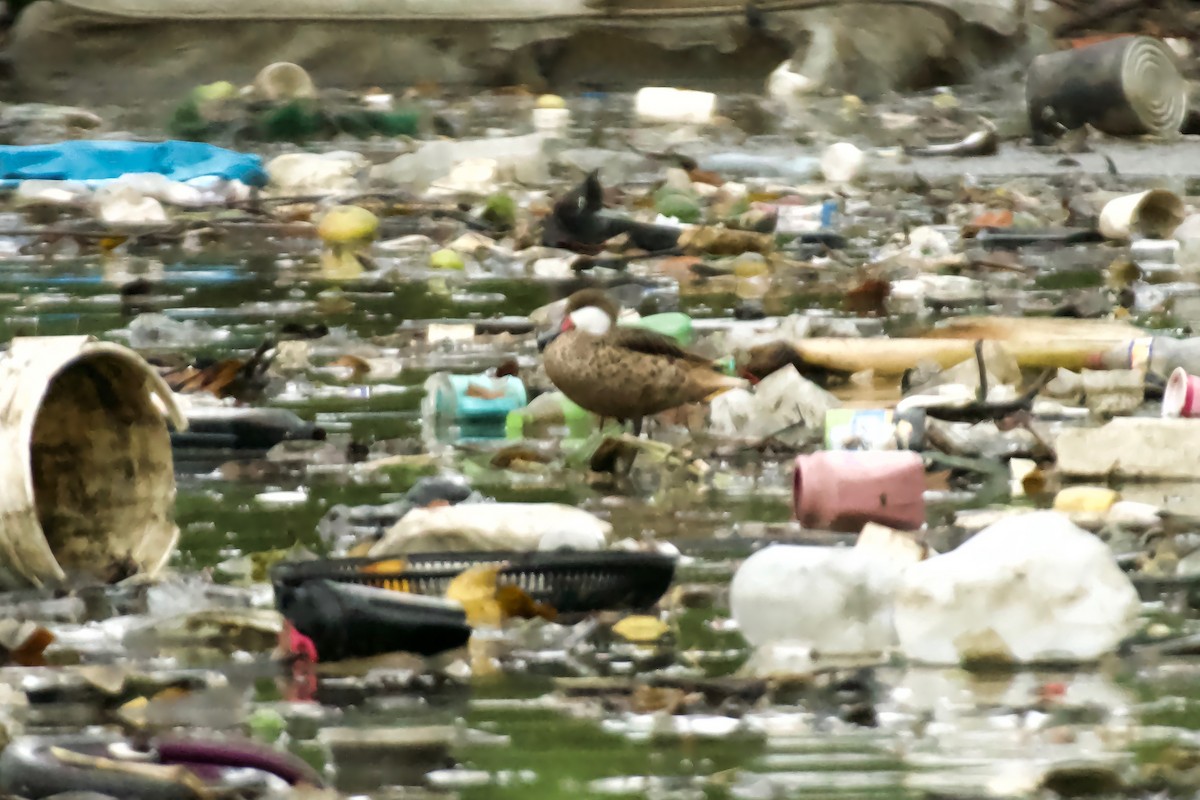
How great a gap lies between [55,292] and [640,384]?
3.15 meters

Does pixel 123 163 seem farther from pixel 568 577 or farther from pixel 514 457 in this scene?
pixel 568 577

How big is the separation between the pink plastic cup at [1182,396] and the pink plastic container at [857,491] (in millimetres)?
1015

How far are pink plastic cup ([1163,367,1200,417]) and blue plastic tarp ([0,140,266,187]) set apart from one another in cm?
→ 672

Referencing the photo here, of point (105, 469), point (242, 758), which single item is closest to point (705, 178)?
point (105, 469)

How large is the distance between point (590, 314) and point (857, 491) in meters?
1.34

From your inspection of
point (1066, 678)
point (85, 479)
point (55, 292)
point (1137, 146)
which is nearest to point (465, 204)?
point (55, 292)

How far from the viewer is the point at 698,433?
5.03 metres

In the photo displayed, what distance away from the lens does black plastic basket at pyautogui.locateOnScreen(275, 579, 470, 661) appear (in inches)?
113

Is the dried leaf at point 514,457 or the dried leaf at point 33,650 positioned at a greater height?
the dried leaf at point 514,457

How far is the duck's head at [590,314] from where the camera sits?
497 centimetres

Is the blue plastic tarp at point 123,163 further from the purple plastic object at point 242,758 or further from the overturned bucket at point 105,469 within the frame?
the purple plastic object at point 242,758

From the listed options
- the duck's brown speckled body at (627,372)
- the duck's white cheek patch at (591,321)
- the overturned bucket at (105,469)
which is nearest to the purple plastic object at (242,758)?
the overturned bucket at (105,469)

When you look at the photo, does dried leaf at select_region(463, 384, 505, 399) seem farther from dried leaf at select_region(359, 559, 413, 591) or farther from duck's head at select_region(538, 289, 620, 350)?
dried leaf at select_region(359, 559, 413, 591)

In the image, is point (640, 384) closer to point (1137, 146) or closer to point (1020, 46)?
point (1137, 146)
